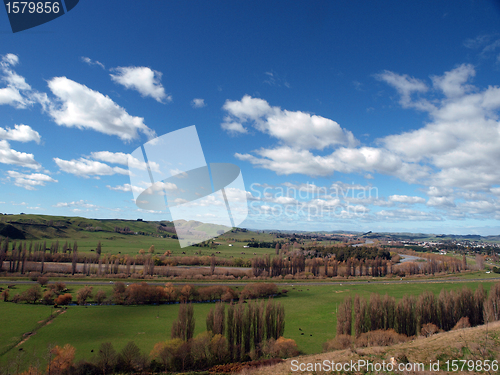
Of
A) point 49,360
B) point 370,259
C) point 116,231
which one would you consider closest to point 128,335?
point 49,360

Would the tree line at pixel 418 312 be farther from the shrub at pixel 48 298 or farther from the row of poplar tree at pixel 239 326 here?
the shrub at pixel 48 298

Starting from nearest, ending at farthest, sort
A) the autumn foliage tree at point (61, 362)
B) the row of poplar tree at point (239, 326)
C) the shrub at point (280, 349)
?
the autumn foliage tree at point (61, 362) → the shrub at point (280, 349) → the row of poplar tree at point (239, 326)

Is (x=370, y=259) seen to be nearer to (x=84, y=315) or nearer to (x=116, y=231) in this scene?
(x=84, y=315)

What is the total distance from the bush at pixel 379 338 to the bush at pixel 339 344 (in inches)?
38.0

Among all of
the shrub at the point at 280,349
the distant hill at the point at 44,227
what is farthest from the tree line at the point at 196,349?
the distant hill at the point at 44,227

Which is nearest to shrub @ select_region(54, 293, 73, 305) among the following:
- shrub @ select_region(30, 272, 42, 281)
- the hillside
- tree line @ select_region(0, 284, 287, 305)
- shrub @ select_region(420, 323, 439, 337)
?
tree line @ select_region(0, 284, 287, 305)

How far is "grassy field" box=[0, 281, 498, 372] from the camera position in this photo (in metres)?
28.5

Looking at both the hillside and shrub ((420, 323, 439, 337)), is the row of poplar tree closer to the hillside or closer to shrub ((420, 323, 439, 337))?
the hillside

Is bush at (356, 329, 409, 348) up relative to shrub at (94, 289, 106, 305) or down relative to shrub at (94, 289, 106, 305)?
up

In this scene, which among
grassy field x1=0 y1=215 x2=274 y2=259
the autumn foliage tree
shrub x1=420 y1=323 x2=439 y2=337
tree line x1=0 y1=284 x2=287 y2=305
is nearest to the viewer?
the autumn foliage tree

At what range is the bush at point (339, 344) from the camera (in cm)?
2648

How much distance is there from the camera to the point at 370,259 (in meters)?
90.2

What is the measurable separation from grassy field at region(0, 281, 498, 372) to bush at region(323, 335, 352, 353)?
1.73 meters

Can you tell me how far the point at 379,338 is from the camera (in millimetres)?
28109
